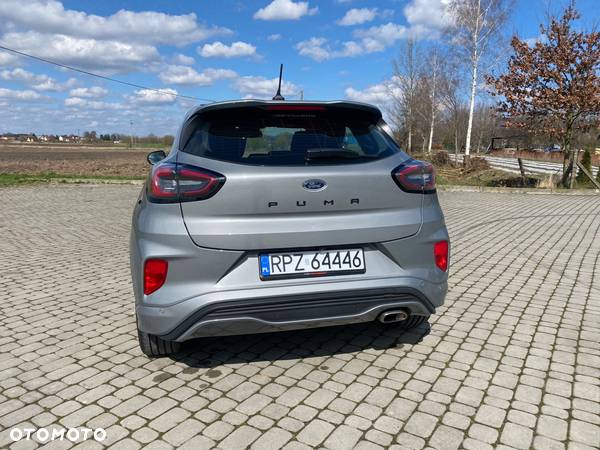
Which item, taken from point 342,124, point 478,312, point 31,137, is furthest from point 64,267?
point 31,137

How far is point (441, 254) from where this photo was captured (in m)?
3.19

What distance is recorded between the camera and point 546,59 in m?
16.3

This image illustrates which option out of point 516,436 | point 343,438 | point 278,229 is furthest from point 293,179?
point 516,436

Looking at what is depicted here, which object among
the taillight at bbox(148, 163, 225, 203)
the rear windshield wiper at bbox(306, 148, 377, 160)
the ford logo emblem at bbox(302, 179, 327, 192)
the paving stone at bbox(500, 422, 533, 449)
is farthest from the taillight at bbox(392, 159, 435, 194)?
the paving stone at bbox(500, 422, 533, 449)

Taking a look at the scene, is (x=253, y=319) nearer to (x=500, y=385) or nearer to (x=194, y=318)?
(x=194, y=318)

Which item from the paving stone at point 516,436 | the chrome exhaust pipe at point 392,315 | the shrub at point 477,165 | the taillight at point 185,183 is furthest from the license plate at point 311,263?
the shrub at point 477,165

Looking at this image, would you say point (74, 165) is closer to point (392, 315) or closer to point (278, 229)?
point (278, 229)

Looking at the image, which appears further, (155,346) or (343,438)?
(155,346)

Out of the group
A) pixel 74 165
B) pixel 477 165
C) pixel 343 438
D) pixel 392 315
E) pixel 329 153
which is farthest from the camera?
pixel 74 165

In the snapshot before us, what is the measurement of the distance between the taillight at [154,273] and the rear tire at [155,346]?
60 centimetres

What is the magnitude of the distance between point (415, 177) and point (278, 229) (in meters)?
0.96

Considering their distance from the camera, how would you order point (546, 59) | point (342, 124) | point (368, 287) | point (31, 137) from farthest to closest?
→ point (31, 137) < point (546, 59) < point (342, 124) < point (368, 287)

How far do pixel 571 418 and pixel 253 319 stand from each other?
1.80 m

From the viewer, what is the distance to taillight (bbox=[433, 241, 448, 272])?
3.14 meters
